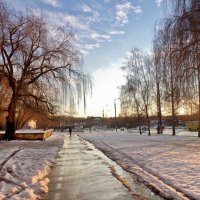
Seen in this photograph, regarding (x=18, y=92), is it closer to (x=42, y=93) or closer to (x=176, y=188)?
(x=42, y=93)

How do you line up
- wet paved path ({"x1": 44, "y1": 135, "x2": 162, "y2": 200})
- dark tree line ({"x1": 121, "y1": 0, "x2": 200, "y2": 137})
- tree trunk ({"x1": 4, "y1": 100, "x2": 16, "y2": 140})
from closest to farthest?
wet paved path ({"x1": 44, "y1": 135, "x2": 162, "y2": 200})
dark tree line ({"x1": 121, "y1": 0, "x2": 200, "y2": 137})
tree trunk ({"x1": 4, "y1": 100, "x2": 16, "y2": 140})

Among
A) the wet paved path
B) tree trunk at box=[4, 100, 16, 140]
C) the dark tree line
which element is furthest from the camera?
tree trunk at box=[4, 100, 16, 140]

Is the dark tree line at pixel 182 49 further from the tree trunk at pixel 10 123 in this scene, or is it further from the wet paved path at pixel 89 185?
the tree trunk at pixel 10 123

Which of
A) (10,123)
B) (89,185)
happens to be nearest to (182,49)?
(89,185)

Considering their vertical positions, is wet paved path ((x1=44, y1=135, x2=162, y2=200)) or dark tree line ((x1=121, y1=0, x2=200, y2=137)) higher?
dark tree line ((x1=121, y1=0, x2=200, y2=137))

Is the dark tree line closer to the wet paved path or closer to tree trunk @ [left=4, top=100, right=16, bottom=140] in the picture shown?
the wet paved path

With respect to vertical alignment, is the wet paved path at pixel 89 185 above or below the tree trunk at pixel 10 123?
below

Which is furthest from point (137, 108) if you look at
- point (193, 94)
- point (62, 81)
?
point (193, 94)

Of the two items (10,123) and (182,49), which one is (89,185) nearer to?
(182,49)

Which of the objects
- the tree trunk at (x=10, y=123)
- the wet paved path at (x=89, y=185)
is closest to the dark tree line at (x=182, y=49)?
the wet paved path at (x=89, y=185)

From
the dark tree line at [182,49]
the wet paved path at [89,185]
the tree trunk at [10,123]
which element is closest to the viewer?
the wet paved path at [89,185]

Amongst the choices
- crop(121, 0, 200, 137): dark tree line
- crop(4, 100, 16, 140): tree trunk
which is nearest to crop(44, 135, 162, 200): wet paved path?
crop(121, 0, 200, 137): dark tree line

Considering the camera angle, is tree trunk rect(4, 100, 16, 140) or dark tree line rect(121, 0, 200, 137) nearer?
dark tree line rect(121, 0, 200, 137)

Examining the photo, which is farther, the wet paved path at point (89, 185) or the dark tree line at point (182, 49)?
the dark tree line at point (182, 49)
